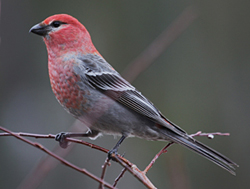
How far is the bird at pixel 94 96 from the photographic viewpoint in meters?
3.28

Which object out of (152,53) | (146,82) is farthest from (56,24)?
(146,82)

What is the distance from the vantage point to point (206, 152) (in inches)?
126

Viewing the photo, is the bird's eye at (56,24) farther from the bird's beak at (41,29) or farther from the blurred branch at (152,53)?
the blurred branch at (152,53)

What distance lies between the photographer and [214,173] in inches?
248

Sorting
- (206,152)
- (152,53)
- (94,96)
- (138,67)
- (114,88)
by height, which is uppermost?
(152,53)

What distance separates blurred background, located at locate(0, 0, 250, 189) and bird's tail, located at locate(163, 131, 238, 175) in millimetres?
2853

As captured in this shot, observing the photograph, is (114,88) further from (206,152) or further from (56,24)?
(206,152)

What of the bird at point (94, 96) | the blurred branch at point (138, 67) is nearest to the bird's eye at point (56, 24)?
the bird at point (94, 96)

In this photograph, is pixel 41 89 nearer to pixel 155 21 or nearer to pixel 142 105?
pixel 155 21

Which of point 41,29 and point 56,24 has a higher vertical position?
point 56,24

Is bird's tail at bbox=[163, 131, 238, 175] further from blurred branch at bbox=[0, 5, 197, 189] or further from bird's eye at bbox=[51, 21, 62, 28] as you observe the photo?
bird's eye at bbox=[51, 21, 62, 28]

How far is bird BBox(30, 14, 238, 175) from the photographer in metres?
3.28

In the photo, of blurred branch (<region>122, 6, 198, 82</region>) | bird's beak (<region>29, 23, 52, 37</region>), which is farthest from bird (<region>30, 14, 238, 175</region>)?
blurred branch (<region>122, 6, 198, 82</region>)

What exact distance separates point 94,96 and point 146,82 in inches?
152
